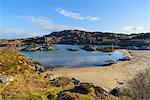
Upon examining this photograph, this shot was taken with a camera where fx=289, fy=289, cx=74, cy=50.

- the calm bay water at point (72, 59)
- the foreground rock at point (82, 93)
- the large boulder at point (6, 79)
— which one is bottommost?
the calm bay water at point (72, 59)

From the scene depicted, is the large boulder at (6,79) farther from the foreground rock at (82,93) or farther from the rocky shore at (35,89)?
the foreground rock at (82,93)

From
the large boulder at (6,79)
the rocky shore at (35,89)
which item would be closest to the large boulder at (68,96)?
the rocky shore at (35,89)

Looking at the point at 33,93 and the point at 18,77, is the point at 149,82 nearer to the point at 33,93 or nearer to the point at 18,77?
the point at 33,93

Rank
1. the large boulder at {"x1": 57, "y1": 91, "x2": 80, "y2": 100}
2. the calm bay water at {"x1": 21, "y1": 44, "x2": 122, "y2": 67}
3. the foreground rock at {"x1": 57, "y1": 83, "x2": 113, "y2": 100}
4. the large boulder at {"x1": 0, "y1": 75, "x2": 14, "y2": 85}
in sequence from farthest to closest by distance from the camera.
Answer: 1. the calm bay water at {"x1": 21, "y1": 44, "x2": 122, "y2": 67}
2. the large boulder at {"x1": 0, "y1": 75, "x2": 14, "y2": 85}
3. the foreground rock at {"x1": 57, "y1": 83, "x2": 113, "y2": 100}
4. the large boulder at {"x1": 57, "y1": 91, "x2": 80, "y2": 100}

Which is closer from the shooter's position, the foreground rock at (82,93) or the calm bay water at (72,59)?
the foreground rock at (82,93)

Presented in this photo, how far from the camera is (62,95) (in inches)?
1088

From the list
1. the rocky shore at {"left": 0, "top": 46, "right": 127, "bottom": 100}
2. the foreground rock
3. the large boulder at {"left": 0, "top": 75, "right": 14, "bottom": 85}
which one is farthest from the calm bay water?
the foreground rock

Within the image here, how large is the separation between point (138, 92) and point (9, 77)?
1709 cm

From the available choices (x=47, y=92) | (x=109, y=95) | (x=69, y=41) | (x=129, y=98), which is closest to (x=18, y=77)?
(x=47, y=92)

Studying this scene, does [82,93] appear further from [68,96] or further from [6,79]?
[6,79]

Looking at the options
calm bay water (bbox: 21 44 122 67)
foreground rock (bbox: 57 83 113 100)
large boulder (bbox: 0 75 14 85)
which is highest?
large boulder (bbox: 0 75 14 85)

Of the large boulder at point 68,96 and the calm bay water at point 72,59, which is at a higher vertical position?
the large boulder at point 68,96

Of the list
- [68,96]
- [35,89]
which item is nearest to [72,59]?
[35,89]

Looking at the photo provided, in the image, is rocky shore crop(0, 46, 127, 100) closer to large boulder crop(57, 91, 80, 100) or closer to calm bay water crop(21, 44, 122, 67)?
large boulder crop(57, 91, 80, 100)
